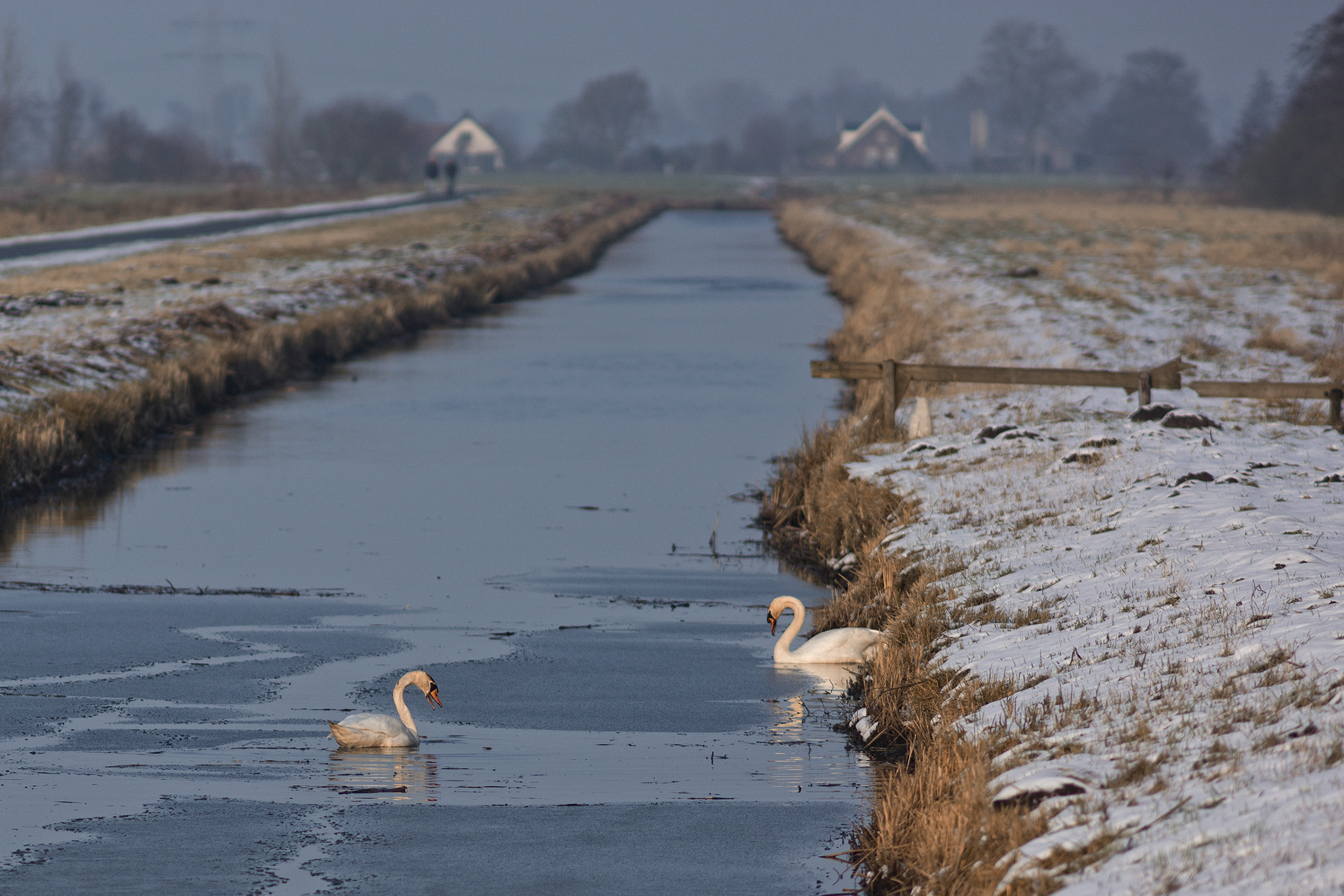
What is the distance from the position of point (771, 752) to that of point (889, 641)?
1687 mm

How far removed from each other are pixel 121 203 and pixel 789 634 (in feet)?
215

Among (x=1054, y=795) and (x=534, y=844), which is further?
(x=534, y=844)

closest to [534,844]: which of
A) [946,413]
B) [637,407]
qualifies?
[946,413]

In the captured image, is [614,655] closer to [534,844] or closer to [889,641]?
[889,641]

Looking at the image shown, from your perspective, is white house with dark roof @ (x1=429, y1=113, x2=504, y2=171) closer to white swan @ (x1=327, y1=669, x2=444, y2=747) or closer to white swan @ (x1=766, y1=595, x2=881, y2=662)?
white swan @ (x1=766, y1=595, x2=881, y2=662)

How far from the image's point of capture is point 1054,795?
674cm

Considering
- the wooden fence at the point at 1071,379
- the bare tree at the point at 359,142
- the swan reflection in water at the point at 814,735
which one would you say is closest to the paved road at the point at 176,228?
the wooden fence at the point at 1071,379

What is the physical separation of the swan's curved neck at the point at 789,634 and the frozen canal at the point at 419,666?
207mm

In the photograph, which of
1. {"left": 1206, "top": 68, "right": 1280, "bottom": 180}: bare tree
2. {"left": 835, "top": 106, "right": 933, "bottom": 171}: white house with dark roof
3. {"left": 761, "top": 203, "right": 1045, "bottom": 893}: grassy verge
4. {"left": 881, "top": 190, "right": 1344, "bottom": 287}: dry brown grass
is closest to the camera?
{"left": 761, "top": 203, "right": 1045, "bottom": 893}: grassy verge

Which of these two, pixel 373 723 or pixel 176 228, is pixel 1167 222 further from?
pixel 373 723

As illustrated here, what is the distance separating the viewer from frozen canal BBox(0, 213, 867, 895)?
7598 millimetres

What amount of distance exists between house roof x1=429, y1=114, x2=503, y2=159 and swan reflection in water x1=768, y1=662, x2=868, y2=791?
189420mm

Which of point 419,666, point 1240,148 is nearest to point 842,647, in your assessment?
point 419,666

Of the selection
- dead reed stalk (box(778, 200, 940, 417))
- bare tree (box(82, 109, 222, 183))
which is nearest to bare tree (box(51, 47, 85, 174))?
bare tree (box(82, 109, 222, 183))
